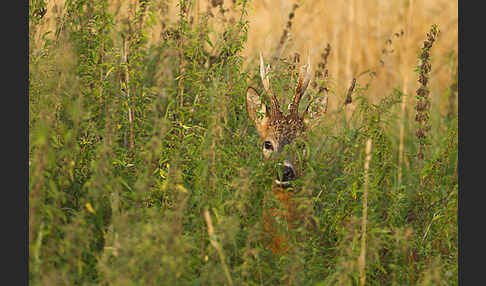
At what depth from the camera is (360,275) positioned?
373cm

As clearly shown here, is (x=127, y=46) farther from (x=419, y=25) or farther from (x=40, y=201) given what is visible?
(x=419, y=25)

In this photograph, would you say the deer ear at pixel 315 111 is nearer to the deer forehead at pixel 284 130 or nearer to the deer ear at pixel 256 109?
the deer forehead at pixel 284 130

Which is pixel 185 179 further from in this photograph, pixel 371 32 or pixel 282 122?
pixel 371 32

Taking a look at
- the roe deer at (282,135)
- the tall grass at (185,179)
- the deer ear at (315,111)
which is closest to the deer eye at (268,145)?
the roe deer at (282,135)

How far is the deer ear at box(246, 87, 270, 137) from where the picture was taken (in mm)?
4875

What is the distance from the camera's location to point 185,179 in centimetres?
463

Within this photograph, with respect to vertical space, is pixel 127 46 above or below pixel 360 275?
above

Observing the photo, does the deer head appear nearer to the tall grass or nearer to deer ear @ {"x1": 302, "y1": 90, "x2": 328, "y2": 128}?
deer ear @ {"x1": 302, "y1": 90, "x2": 328, "y2": 128}

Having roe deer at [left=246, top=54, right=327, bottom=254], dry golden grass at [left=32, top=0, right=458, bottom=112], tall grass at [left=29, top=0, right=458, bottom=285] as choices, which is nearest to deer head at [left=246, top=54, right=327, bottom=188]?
roe deer at [left=246, top=54, right=327, bottom=254]

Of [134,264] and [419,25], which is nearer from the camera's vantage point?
[134,264]

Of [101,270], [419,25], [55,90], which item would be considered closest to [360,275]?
[101,270]

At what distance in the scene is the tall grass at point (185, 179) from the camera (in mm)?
3441

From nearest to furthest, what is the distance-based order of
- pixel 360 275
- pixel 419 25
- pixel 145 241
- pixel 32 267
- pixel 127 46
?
pixel 145 241 < pixel 32 267 < pixel 360 275 < pixel 127 46 < pixel 419 25

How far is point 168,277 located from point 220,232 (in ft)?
1.72
